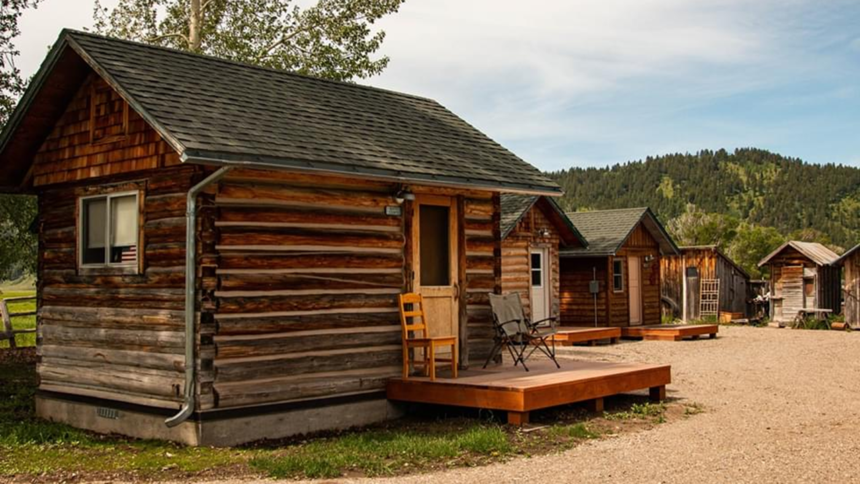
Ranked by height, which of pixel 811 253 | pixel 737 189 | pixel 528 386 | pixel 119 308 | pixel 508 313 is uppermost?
pixel 737 189

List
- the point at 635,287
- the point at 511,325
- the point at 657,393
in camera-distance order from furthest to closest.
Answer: the point at 635,287
the point at 657,393
the point at 511,325

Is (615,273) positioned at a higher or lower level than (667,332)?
higher

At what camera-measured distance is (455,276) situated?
1318 centimetres

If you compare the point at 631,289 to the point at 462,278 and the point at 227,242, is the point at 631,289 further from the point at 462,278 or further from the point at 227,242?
the point at 227,242

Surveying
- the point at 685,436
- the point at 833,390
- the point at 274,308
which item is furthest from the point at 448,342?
the point at 833,390

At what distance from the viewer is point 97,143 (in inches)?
468

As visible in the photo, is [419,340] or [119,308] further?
[419,340]

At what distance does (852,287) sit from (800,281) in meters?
2.90

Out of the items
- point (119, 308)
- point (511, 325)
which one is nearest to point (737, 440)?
point (511, 325)

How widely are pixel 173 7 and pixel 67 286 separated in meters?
15.1

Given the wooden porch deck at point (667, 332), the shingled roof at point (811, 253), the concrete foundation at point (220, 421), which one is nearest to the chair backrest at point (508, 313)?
the concrete foundation at point (220, 421)

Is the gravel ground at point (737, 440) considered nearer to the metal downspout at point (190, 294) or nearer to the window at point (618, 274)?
the metal downspout at point (190, 294)

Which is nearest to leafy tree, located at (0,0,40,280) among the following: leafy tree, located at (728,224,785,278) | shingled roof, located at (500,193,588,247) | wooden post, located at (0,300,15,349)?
wooden post, located at (0,300,15,349)

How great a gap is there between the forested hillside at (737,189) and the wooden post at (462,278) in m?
84.0
